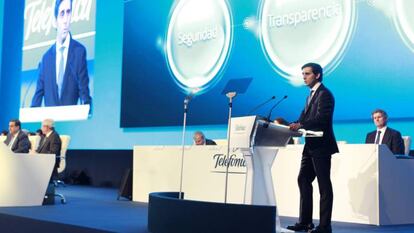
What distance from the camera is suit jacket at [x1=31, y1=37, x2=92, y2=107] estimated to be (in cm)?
1080

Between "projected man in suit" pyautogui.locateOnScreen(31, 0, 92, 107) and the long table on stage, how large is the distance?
13.4ft

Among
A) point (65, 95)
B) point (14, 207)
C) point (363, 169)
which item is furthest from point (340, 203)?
point (65, 95)

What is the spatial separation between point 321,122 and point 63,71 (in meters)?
7.97

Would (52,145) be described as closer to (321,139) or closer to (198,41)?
(198,41)

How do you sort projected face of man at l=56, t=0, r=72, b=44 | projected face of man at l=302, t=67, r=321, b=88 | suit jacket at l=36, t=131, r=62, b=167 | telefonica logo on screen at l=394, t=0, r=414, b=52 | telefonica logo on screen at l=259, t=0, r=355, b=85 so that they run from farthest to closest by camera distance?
projected face of man at l=56, t=0, r=72, b=44, suit jacket at l=36, t=131, r=62, b=167, telefonica logo on screen at l=259, t=0, r=355, b=85, telefonica logo on screen at l=394, t=0, r=414, b=52, projected face of man at l=302, t=67, r=321, b=88

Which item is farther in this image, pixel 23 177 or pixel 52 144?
pixel 52 144

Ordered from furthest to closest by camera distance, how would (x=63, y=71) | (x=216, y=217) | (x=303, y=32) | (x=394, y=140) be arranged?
(x=63, y=71) < (x=303, y=32) < (x=394, y=140) < (x=216, y=217)

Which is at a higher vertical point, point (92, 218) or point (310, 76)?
point (310, 76)

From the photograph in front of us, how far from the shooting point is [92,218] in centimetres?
529

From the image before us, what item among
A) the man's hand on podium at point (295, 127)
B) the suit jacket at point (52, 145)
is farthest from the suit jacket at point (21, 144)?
the man's hand on podium at point (295, 127)

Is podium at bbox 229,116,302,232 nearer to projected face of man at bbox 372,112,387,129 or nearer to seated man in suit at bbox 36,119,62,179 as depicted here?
projected face of man at bbox 372,112,387,129

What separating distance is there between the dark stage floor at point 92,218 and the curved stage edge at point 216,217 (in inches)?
18.7

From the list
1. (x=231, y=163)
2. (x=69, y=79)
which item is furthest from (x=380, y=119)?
(x=69, y=79)

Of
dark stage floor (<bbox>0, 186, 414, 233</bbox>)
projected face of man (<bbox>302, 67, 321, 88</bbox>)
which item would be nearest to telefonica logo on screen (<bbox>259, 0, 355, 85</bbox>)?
dark stage floor (<bbox>0, 186, 414, 233</bbox>)
